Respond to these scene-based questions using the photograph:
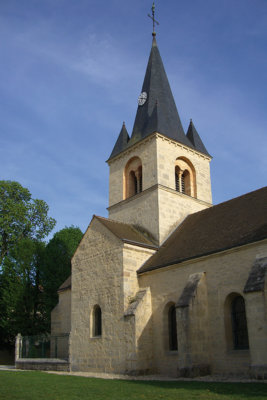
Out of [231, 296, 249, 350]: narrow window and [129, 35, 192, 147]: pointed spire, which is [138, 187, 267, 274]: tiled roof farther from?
[129, 35, 192, 147]: pointed spire

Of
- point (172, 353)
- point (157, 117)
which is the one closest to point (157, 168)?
point (157, 117)

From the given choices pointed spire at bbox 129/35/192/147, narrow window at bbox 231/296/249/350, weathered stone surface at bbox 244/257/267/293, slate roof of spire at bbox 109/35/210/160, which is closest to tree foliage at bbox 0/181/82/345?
slate roof of spire at bbox 109/35/210/160

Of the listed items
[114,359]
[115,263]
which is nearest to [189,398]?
[114,359]

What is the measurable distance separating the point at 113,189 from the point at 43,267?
362 inches

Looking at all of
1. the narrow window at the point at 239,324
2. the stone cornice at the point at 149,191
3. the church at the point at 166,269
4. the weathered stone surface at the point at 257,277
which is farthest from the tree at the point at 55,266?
the weathered stone surface at the point at 257,277

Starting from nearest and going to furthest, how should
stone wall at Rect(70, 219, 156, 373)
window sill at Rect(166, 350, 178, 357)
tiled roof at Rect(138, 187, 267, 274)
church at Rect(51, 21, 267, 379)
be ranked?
1. church at Rect(51, 21, 267, 379)
2. tiled roof at Rect(138, 187, 267, 274)
3. window sill at Rect(166, 350, 178, 357)
4. stone wall at Rect(70, 219, 156, 373)

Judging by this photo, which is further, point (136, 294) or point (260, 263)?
point (136, 294)

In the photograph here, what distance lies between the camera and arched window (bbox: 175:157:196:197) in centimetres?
2253

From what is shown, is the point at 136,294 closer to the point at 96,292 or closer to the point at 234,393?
the point at 96,292

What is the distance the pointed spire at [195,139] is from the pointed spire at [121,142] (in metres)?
4.04

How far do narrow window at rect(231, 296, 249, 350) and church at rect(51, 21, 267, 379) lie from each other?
34 mm

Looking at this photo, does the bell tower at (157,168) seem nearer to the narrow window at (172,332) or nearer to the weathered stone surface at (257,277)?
the narrow window at (172,332)

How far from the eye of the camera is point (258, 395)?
823cm

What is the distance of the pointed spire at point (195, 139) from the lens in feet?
79.1
